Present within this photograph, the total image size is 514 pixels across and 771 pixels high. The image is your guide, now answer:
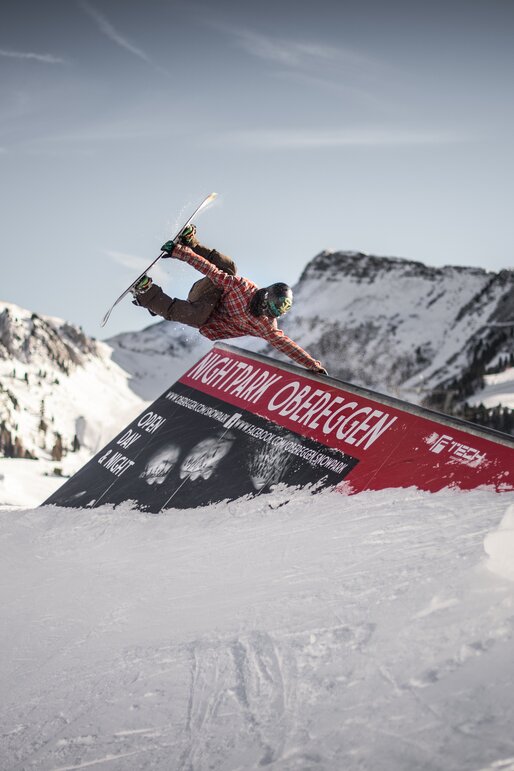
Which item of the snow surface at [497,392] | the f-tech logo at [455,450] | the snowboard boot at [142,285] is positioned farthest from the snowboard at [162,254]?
the snow surface at [497,392]

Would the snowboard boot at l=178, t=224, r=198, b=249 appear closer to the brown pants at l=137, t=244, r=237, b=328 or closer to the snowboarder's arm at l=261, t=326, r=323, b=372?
the brown pants at l=137, t=244, r=237, b=328

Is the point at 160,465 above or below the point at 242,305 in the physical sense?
below

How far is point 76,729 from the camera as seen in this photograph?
3.81m

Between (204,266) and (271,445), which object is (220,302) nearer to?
(204,266)

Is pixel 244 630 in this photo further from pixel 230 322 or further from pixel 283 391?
pixel 230 322

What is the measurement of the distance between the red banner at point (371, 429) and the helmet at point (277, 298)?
39.0 inches

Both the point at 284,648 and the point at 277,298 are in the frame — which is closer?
the point at 284,648

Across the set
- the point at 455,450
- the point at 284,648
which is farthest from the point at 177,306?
the point at 284,648

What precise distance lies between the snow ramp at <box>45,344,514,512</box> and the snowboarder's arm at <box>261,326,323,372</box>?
191 millimetres

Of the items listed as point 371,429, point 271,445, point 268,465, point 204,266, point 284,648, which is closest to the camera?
point 284,648

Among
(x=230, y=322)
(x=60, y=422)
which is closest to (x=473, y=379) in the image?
(x=60, y=422)

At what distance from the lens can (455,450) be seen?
251 inches

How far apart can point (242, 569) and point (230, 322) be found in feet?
15.1

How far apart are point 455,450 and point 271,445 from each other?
2.48m
